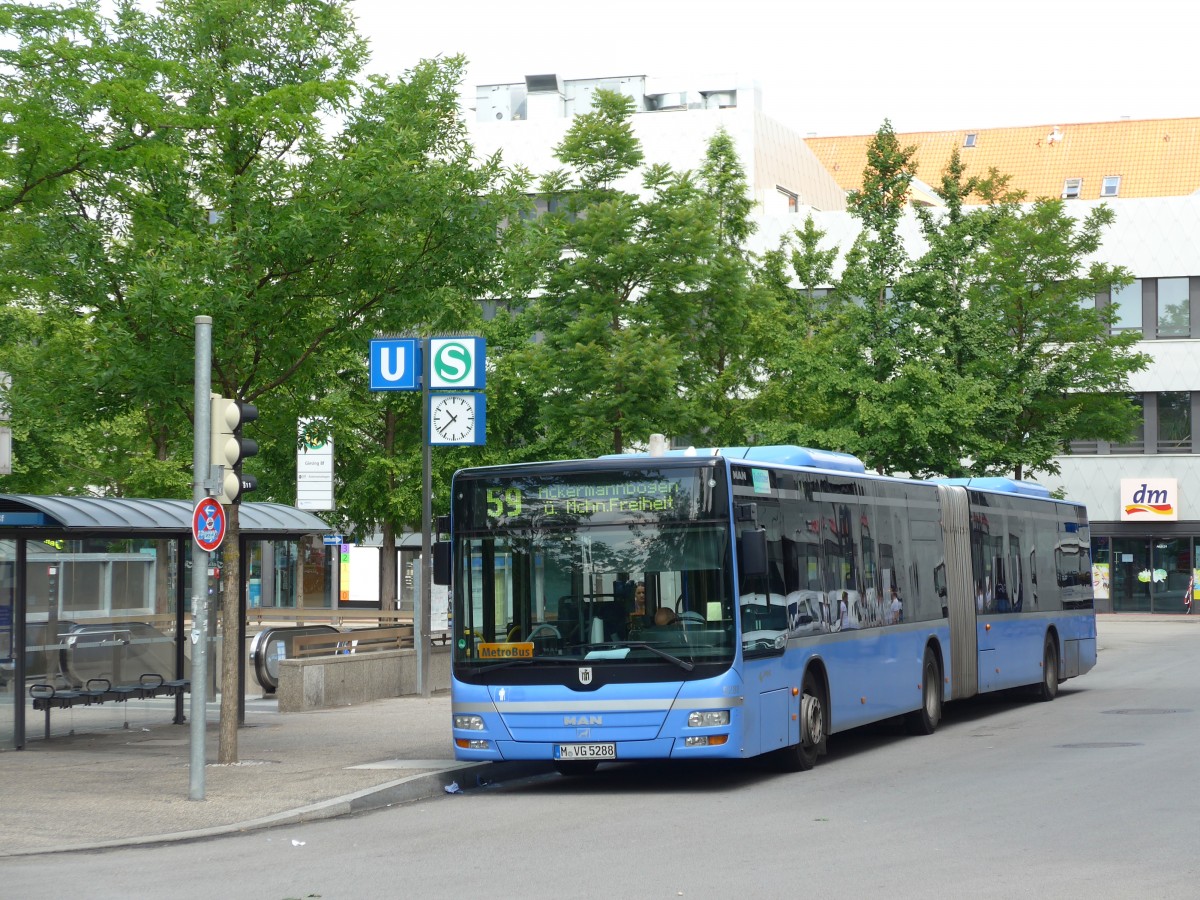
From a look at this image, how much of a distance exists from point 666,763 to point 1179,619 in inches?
1649

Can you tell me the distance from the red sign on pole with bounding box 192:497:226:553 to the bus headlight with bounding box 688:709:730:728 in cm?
398

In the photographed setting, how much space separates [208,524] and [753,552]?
14.0 feet

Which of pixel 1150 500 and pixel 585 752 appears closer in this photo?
pixel 585 752

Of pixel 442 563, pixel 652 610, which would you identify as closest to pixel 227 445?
pixel 442 563

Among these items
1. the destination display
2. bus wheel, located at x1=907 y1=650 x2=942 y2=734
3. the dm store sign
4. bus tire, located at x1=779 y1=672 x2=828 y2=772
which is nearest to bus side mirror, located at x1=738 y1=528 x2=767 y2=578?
the destination display

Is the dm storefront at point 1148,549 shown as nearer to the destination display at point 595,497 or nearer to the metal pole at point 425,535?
the metal pole at point 425,535

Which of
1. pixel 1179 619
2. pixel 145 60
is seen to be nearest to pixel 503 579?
pixel 145 60

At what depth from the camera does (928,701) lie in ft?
64.0

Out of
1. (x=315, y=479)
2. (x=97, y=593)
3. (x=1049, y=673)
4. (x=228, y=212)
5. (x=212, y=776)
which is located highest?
(x=228, y=212)

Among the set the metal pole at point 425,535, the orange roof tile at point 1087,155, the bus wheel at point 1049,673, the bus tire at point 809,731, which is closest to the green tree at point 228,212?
the bus tire at point 809,731

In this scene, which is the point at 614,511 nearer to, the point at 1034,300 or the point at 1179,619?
the point at 1034,300

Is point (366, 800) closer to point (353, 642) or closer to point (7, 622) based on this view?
point (7, 622)

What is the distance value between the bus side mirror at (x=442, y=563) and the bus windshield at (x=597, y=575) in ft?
0.29

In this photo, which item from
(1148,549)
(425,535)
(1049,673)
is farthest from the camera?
(1148,549)
